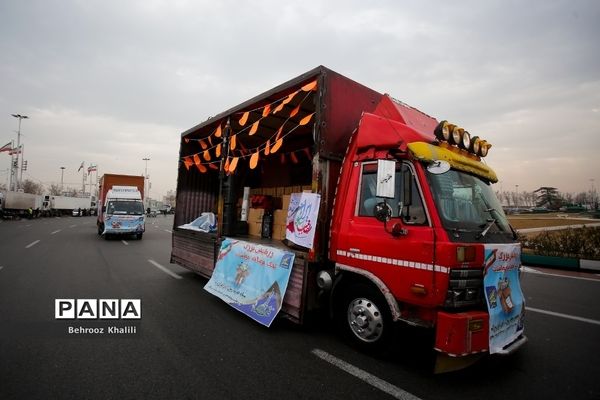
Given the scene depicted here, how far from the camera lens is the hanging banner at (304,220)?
13.6ft

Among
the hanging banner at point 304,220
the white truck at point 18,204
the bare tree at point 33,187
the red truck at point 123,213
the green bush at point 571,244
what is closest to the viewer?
the hanging banner at point 304,220

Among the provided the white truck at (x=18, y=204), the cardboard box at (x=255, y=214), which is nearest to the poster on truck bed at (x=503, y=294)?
the cardboard box at (x=255, y=214)

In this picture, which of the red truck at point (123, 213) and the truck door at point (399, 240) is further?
the red truck at point (123, 213)

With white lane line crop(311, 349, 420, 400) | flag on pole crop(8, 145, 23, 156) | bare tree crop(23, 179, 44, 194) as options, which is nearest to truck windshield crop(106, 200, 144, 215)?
white lane line crop(311, 349, 420, 400)

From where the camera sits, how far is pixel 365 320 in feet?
12.1

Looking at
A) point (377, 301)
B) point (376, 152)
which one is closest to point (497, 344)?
point (377, 301)

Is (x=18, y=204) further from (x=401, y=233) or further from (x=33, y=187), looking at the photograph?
(x=33, y=187)

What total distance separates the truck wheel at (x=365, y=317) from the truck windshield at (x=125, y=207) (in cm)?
1558

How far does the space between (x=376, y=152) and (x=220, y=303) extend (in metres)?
3.90

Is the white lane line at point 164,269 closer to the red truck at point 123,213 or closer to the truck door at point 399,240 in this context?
the truck door at point 399,240

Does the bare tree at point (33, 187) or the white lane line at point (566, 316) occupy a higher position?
the bare tree at point (33, 187)

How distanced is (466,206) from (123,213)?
16.7 m

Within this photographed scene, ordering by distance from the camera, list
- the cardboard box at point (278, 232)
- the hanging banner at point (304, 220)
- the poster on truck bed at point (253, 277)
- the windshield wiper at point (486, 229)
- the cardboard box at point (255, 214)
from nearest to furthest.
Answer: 1. the windshield wiper at point (486, 229)
2. the hanging banner at point (304, 220)
3. the poster on truck bed at point (253, 277)
4. the cardboard box at point (278, 232)
5. the cardboard box at point (255, 214)

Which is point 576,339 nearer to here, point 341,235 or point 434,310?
point 434,310
